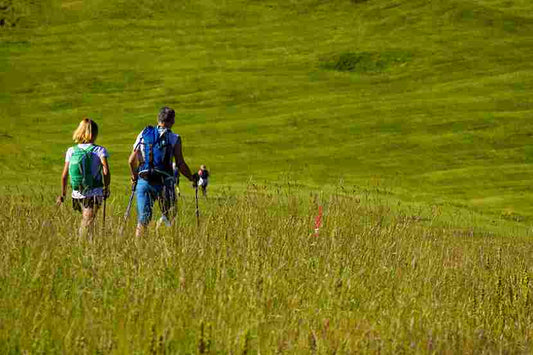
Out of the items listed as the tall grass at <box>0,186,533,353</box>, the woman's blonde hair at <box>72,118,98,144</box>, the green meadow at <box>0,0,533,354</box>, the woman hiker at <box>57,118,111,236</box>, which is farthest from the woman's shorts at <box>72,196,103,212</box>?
the tall grass at <box>0,186,533,353</box>

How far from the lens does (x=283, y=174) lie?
124 ft

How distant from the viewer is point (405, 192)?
3278cm

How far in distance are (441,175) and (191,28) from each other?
47.8 metres

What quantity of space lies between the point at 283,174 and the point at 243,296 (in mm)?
31729

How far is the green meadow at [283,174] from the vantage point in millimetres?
5668

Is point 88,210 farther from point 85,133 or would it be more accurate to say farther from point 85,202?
point 85,133

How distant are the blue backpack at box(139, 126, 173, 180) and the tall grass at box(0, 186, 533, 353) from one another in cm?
171

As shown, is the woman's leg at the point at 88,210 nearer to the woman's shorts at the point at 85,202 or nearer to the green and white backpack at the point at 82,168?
the woman's shorts at the point at 85,202

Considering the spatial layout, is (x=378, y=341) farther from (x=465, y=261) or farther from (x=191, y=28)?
(x=191, y=28)

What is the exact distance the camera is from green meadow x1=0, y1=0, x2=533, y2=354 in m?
5.67

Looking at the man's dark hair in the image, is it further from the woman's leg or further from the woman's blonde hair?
the woman's leg

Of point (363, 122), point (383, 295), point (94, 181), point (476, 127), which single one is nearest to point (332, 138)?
point (363, 122)

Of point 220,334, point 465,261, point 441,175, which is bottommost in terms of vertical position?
point 441,175

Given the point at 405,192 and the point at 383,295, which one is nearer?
the point at 383,295
